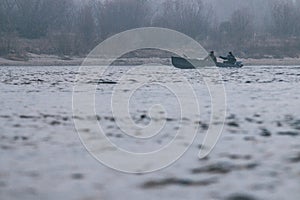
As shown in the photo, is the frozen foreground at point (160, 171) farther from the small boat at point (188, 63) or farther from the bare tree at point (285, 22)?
the bare tree at point (285, 22)

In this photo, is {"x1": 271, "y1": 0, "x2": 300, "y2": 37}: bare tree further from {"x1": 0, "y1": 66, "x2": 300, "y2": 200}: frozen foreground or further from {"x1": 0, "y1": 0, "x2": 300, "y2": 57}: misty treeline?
{"x1": 0, "y1": 66, "x2": 300, "y2": 200}: frozen foreground

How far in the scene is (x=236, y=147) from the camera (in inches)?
335

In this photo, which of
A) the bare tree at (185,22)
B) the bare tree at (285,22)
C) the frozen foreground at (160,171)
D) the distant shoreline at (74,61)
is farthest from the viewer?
the bare tree at (285,22)

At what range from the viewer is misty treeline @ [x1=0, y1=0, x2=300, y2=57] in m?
55.8

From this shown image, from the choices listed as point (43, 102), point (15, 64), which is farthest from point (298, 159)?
point (15, 64)

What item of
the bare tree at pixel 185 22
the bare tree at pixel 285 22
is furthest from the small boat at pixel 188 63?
the bare tree at pixel 285 22

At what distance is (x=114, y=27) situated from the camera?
6706 cm

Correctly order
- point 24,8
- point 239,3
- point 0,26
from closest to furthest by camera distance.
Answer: point 0,26 → point 24,8 → point 239,3

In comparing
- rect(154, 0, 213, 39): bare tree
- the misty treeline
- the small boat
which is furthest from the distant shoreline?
rect(154, 0, 213, 39): bare tree

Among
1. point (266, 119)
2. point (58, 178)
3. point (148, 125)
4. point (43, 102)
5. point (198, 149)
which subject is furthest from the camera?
point (43, 102)

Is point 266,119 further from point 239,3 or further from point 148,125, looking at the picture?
point 239,3

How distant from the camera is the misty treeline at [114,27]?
55.8m

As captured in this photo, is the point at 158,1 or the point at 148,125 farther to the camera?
the point at 158,1

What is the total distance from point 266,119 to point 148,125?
2458 mm
